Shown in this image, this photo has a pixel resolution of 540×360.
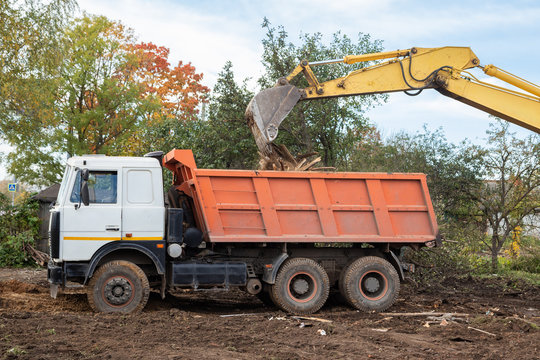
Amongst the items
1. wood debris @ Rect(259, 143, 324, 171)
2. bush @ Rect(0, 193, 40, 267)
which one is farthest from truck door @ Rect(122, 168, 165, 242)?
bush @ Rect(0, 193, 40, 267)

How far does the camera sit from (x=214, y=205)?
980cm

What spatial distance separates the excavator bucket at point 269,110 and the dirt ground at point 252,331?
3179 mm

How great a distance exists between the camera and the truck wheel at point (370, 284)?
10.6m

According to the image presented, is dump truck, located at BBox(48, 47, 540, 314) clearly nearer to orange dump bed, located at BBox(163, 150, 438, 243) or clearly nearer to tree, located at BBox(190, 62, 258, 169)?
orange dump bed, located at BBox(163, 150, 438, 243)

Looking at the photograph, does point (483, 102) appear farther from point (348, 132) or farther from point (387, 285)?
point (348, 132)

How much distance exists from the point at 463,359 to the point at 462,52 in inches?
272

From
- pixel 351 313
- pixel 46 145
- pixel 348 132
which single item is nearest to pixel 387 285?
pixel 351 313

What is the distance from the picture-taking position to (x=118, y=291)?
9445 millimetres

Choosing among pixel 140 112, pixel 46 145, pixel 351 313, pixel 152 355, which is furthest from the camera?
pixel 140 112

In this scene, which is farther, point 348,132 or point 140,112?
point 140,112

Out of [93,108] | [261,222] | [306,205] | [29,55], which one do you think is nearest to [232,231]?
[261,222]

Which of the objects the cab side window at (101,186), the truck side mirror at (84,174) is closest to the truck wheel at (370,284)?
the cab side window at (101,186)

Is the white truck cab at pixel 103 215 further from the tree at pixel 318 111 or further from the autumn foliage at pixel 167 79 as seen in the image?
the autumn foliage at pixel 167 79

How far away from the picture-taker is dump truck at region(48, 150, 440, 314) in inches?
371
